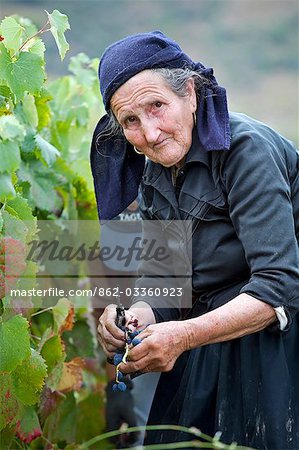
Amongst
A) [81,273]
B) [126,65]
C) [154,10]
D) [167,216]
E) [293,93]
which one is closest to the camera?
[126,65]

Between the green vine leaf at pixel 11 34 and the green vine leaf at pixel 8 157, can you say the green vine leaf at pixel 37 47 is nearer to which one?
the green vine leaf at pixel 11 34

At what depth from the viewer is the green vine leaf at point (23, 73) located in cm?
258

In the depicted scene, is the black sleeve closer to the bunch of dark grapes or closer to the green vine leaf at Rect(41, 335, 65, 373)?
the bunch of dark grapes

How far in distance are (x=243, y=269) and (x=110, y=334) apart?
0.46 m

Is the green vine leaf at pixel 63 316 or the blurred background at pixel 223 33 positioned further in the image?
the blurred background at pixel 223 33

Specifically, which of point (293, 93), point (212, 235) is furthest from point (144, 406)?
point (293, 93)

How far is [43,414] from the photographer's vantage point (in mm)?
3350

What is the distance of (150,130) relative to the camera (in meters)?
2.71

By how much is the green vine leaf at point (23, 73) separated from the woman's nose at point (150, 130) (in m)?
0.33

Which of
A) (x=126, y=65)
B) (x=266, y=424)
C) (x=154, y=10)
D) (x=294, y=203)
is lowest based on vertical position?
(x=266, y=424)

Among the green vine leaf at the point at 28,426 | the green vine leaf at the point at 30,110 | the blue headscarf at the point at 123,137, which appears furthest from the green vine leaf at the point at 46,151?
the green vine leaf at the point at 28,426

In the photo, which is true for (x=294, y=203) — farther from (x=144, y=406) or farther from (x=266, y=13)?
(x=266, y=13)

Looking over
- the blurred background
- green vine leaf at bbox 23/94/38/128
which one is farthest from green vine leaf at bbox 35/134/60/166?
the blurred background

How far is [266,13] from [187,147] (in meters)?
12.9
